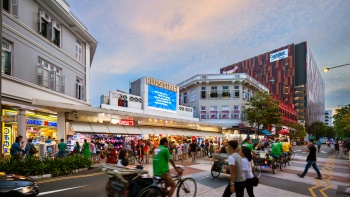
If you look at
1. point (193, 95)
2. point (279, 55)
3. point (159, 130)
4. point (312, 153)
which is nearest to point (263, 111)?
point (193, 95)

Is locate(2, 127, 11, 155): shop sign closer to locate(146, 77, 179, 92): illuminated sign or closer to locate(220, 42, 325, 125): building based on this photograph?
locate(146, 77, 179, 92): illuminated sign

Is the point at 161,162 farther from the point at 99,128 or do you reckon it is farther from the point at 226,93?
the point at 226,93

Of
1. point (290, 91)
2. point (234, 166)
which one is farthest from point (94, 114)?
point (290, 91)

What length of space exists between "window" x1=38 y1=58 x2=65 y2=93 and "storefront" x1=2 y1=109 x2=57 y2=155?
2.21 meters

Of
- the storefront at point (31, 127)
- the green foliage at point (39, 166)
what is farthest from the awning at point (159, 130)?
the green foliage at point (39, 166)

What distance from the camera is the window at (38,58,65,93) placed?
1775 cm

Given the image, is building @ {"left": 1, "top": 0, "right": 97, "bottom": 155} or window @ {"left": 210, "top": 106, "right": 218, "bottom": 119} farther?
window @ {"left": 210, "top": 106, "right": 218, "bottom": 119}

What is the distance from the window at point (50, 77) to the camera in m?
17.8

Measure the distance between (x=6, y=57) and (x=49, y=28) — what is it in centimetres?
496

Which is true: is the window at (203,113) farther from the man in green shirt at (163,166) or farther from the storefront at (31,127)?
the man in green shirt at (163,166)

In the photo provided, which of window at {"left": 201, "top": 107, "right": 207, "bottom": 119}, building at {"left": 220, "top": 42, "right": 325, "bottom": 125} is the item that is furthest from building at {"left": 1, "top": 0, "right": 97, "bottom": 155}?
building at {"left": 220, "top": 42, "right": 325, "bottom": 125}

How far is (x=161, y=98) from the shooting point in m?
31.0

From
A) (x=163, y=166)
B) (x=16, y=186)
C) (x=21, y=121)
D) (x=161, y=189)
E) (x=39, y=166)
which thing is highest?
(x=21, y=121)

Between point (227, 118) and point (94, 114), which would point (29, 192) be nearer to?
point (94, 114)
